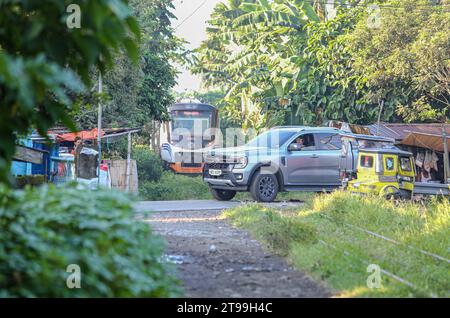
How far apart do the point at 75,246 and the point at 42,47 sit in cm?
163

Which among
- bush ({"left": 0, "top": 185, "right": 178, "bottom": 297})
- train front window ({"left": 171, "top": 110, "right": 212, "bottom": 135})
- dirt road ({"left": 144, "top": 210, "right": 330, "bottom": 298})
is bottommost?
dirt road ({"left": 144, "top": 210, "right": 330, "bottom": 298})

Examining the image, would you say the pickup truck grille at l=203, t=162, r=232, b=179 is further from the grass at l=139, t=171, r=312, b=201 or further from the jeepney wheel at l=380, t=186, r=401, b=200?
the jeepney wheel at l=380, t=186, r=401, b=200

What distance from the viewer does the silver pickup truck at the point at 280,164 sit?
19.0 m

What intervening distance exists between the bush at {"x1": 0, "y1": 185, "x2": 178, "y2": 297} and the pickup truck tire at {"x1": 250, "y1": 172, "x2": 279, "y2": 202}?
1192 cm

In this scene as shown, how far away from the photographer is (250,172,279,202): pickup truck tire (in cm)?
1895

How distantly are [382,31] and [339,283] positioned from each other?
1964 centimetres

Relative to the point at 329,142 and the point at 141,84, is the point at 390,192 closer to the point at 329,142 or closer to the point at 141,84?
the point at 329,142

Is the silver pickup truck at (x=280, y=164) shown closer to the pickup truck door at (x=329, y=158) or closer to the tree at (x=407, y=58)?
the pickup truck door at (x=329, y=158)

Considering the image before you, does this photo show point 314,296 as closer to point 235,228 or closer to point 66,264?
point 66,264

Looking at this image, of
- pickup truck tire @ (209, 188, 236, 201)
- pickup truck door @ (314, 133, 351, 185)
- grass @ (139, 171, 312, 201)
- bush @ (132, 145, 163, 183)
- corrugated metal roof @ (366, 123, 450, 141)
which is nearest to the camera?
pickup truck door @ (314, 133, 351, 185)

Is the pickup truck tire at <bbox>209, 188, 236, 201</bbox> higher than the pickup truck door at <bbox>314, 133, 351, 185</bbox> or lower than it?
lower

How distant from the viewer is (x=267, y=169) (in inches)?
755

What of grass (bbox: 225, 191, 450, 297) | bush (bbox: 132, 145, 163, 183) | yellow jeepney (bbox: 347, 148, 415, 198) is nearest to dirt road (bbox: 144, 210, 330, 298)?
grass (bbox: 225, 191, 450, 297)
